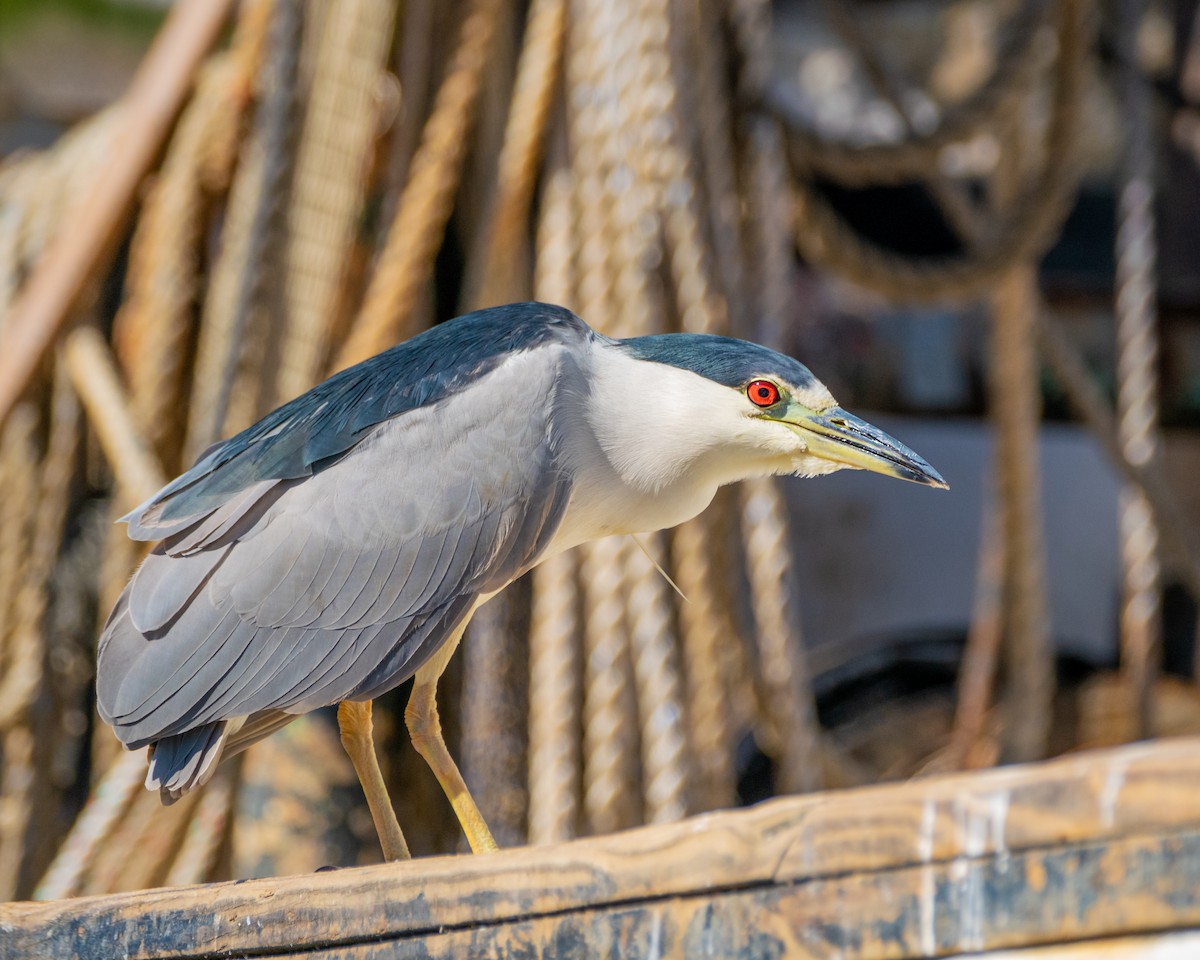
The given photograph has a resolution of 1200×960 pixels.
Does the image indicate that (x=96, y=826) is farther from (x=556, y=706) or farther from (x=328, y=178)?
(x=328, y=178)

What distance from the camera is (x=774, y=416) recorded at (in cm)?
113

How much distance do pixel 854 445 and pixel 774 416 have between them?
68 mm

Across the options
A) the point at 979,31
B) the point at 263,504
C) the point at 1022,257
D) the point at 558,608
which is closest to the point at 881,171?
the point at 1022,257

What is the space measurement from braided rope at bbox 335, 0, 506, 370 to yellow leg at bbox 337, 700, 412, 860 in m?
0.67

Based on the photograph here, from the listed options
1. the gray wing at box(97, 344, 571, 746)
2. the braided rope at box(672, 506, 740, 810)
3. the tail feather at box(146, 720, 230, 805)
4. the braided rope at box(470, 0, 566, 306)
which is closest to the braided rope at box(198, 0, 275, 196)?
the braided rope at box(470, 0, 566, 306)

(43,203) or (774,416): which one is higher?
(43,203)

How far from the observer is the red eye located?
113 cm

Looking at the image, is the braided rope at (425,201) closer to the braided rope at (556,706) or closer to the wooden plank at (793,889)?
the braided rope at (556,706)

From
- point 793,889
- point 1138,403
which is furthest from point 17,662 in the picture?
point 1138,403

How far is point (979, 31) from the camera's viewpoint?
3.61 m

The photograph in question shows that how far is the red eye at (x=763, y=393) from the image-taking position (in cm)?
113

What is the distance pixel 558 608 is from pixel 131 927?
0.90 m

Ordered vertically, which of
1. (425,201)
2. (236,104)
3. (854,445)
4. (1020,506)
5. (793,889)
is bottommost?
(793,889)

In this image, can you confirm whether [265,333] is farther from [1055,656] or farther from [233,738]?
[1055,656]
